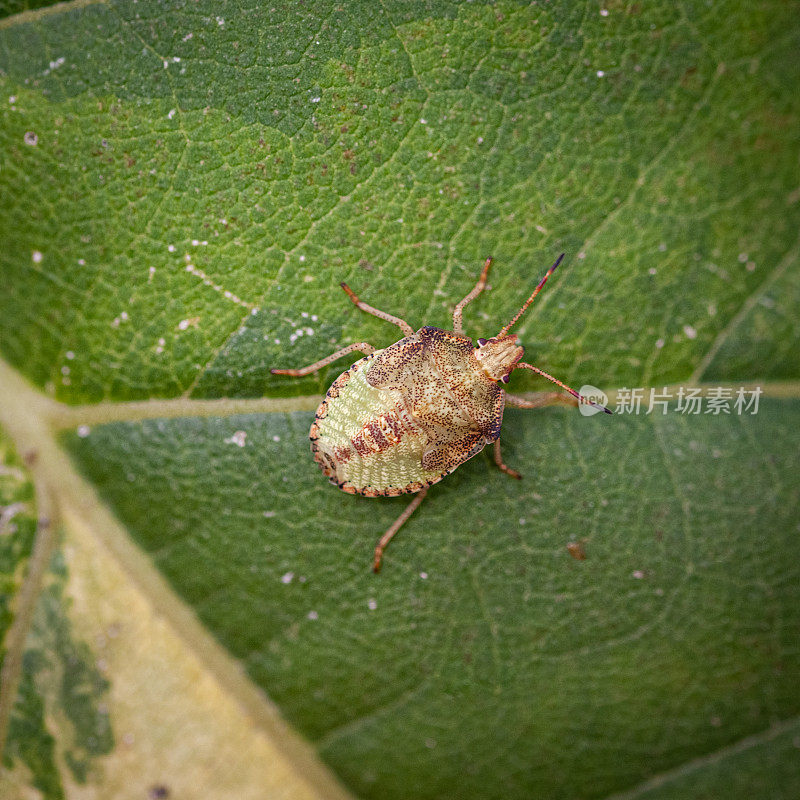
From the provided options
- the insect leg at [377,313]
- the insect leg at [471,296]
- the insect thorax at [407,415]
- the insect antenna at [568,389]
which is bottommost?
the insect antenna at [568,389]

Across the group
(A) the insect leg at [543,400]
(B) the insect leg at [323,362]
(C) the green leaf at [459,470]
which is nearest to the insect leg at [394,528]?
(C) the green leaf at [459,470]

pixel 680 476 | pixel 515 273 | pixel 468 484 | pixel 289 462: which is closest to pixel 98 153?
pixel 289 462

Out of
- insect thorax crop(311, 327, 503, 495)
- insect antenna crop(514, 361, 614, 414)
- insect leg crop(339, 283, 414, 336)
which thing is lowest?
insect antenna crop(514, 361, 614, 414)

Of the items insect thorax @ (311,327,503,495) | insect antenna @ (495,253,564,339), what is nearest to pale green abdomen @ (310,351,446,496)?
insect thorax @ (311,327,503,495)

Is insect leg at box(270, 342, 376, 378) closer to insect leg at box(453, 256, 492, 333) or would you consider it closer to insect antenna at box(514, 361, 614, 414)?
insect leg at box(453, 256, 492, 333)

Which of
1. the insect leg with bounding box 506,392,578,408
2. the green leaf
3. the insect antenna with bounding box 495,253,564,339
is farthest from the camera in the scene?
the insect leg with bounding box 506,392,578,408

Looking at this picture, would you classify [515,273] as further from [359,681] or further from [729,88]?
[359,681]

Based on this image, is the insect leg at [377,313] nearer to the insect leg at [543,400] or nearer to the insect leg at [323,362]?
the insect leg at [323,362]

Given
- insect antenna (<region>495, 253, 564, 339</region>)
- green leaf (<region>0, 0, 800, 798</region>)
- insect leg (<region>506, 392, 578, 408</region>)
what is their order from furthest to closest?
insect leg (<region>506, 392, 578, 408</region>)
insect antenna (<region>495, 253, 564, 339</region>)
green leaf (<region>0, 0, 800, 798</region>)
